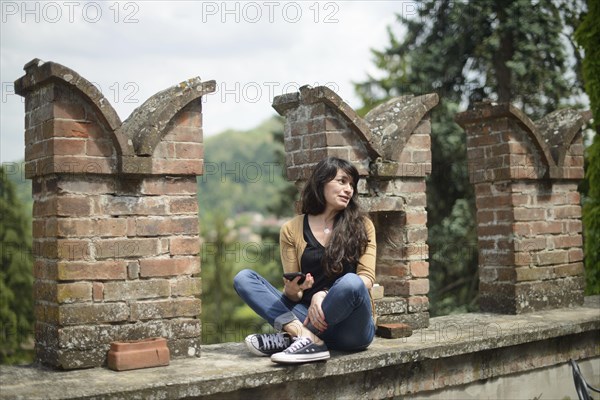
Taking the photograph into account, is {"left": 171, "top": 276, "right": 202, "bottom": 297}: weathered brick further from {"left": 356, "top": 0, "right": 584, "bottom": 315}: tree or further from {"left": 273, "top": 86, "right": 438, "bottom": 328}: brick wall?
{"left": 356, "top": 0, "right": 584, "bottom": 315}: tree

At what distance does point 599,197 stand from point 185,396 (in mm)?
5712

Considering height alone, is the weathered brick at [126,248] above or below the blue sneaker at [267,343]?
above

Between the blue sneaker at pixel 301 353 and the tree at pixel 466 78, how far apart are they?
942 centimetres

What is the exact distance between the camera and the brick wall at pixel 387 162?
465 cm

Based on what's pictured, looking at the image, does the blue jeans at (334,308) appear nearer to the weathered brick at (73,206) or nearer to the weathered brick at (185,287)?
the weathered brick at (185,287)

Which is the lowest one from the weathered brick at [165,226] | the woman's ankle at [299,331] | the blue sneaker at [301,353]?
the blue sneaker at [301,353]

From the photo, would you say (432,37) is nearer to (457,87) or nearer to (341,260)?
(457,87)

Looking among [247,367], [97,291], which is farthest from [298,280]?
[97,291]

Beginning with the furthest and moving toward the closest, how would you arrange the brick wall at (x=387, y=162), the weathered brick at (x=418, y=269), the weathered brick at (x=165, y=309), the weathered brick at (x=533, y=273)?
1. the weathered brick at (x=533, y=273)
2. the weathered brick at (x=418, y=269)
3. the brick wall at (x=387, y=162)
4. the weathered brick at (x=165, y=309)

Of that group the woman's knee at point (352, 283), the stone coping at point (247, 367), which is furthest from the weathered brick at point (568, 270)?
the woman's knee at point (352, 283)

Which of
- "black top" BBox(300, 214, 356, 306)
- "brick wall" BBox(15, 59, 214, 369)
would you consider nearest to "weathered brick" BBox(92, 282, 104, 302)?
"brick wall" BBox(15, 59, 214, 369)

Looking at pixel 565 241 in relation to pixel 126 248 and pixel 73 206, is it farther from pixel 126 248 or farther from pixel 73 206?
pixel 73 206

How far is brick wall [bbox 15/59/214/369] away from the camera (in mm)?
3707

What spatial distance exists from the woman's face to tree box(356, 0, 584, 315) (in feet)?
29.7
